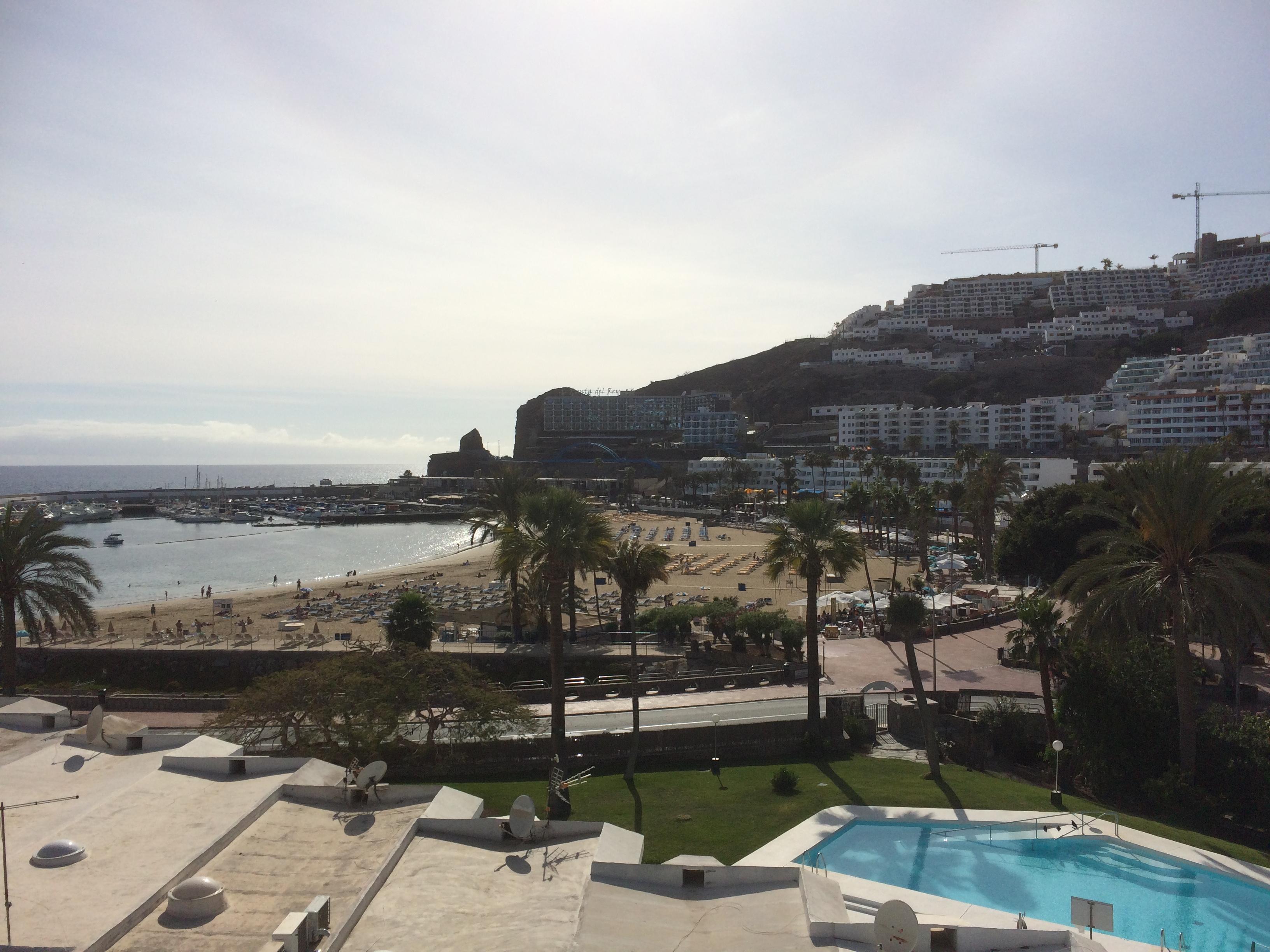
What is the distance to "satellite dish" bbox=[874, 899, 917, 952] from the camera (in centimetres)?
773

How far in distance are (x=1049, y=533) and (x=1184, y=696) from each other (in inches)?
697

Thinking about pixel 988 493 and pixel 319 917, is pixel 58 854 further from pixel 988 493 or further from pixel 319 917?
pixel 988 493

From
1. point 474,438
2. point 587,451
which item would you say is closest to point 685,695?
point 587,451

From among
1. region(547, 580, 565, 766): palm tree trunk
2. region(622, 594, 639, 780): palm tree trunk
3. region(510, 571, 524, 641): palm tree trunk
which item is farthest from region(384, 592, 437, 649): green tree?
region(547, 580, 565, 766): palm tree trunk

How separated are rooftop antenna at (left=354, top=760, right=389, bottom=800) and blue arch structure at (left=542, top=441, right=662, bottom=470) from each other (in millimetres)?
136124

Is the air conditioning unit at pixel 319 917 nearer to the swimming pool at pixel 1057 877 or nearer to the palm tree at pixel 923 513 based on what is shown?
the swimming pool at pixel 1057 877

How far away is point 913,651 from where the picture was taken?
19953mm

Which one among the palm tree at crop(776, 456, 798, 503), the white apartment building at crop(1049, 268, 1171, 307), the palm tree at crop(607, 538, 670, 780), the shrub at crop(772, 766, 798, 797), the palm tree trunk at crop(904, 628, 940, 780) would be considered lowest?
the shrub at crop(772, 766, 798, 797)

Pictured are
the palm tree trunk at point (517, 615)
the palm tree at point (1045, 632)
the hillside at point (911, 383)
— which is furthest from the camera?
the hillside at point (911, 383)

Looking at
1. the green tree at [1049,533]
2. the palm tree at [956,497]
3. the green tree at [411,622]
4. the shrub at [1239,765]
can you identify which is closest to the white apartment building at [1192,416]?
the palm tree at [956,497]

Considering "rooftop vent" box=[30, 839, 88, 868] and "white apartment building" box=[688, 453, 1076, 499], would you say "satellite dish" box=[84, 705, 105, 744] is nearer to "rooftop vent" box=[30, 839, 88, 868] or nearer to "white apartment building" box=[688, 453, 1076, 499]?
"rooftop vent" box=[30, 839, 88, 868]

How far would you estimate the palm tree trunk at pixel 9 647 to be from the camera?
21.6 meters

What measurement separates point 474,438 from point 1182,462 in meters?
165

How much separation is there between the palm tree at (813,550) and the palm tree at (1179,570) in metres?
5.19
